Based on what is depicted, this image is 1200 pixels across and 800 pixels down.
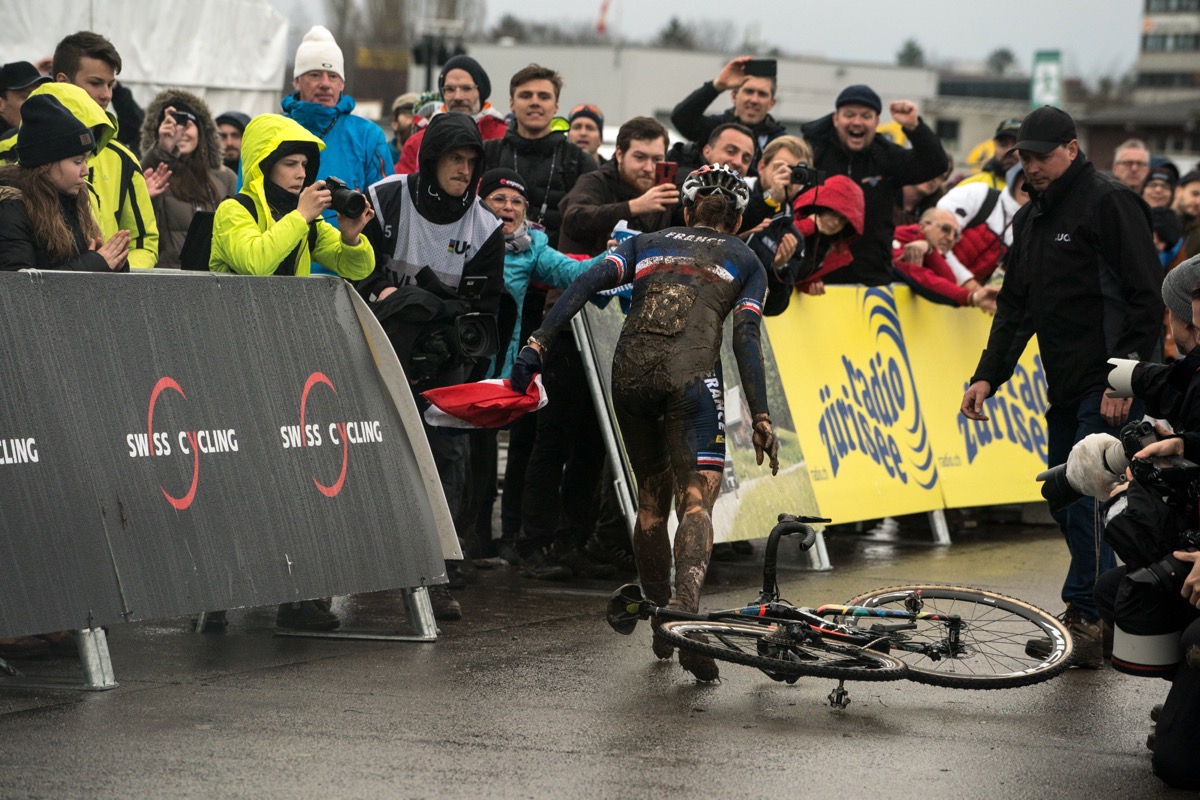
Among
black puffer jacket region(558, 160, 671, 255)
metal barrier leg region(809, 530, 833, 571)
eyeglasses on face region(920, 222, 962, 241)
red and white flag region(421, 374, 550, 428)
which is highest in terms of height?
black puffer jacket region(558, 160, 671, 255)

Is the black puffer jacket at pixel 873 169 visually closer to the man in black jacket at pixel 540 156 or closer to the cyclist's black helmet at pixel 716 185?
the man in black jacket at pixel 540 156

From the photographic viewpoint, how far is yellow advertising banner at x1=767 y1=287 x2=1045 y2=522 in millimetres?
11172

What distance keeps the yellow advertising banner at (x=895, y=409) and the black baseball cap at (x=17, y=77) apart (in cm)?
461

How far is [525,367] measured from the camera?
7.52 meters

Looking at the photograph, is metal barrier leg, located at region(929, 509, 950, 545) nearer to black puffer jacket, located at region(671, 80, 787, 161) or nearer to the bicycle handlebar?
black puffer jacket, located at region(671, 80, 787, 161)

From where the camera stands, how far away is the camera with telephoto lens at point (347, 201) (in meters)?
8.16

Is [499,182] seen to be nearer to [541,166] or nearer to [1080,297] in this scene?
[541,166]

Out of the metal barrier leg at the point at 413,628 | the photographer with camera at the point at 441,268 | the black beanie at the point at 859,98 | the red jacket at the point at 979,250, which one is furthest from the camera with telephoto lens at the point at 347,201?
the red jacket at the point at 979,250

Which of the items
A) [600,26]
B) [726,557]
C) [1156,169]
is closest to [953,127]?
[600,26]

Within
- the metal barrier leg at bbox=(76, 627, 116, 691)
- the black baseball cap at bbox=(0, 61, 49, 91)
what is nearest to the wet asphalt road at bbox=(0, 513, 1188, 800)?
the metal barrier leg at bbox=(76, 627, 116, 691)

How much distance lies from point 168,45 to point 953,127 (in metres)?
86.3

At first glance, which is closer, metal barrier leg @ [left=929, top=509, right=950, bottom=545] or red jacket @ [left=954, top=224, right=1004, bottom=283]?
metal barrier leg @ [left=929, top=509, right=950, bottom=545]

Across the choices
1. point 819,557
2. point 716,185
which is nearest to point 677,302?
point 716,185

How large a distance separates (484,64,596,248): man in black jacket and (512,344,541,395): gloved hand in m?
3.26
